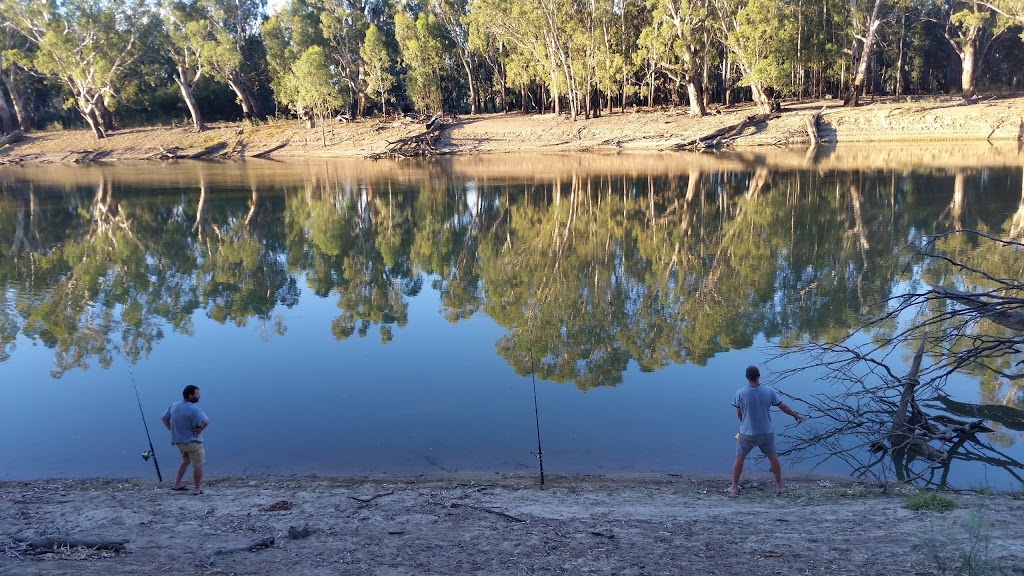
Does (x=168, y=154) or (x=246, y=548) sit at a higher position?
(x=168, y=154)

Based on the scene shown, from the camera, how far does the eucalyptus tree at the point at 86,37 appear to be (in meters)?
56.2

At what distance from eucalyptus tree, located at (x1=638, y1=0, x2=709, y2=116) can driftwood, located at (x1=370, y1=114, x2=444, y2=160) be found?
51.9 ft

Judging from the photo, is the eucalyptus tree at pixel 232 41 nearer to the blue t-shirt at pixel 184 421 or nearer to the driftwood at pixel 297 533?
the blue t-shirt at pixel 184 421

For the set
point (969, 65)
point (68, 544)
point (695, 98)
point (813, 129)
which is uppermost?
point (969, 65)

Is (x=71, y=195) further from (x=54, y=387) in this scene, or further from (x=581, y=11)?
(x=581, y=11)

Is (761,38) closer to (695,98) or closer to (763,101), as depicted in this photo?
(763,101)

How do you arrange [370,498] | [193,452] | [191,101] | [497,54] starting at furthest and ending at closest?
1. [191,101]
2. [497,54]
3. [193,452]
4. [370,498]

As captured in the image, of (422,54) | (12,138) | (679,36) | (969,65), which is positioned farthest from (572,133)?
(12,138)

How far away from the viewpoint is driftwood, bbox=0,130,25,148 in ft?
202

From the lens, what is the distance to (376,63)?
57.4 meters

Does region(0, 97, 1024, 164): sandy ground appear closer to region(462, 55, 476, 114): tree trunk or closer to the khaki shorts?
region(462, 55, 476, 114): tree trunk

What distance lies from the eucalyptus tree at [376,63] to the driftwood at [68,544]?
179ft

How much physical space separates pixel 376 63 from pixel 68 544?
5536 centimetres

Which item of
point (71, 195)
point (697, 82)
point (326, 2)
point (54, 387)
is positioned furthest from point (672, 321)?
point (326, 2)
